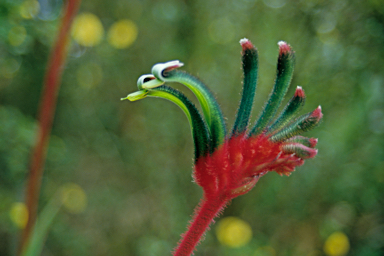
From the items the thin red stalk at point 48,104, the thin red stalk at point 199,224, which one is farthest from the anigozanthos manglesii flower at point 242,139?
the thin red stalk at point 48,104

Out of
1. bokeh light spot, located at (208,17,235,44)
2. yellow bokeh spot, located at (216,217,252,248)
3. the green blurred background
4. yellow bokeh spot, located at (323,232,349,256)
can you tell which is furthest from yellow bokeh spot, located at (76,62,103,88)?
yellow bokeh spot, located at (323,232,349,256)

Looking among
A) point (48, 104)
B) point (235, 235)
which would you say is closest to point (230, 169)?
point (48, 104)


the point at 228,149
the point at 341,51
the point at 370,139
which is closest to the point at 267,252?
the point at 370,139

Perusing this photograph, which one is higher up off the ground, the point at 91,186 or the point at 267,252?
the point at 91,186

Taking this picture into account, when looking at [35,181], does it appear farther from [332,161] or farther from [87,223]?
[332,161]

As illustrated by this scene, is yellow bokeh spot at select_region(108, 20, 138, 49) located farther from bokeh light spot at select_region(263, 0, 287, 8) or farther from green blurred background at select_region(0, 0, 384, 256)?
bokeh light spot at select_region(263, 0, 287, 8)

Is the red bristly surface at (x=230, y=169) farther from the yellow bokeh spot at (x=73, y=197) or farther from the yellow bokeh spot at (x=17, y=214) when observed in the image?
the yellow bokeh spot at (x=73, y=197)

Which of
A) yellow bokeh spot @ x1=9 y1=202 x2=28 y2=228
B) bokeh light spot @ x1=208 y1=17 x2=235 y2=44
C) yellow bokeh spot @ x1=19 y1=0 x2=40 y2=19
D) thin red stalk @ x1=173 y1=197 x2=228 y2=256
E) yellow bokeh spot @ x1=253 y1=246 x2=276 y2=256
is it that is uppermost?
yellow bokeh spot @ x1=19 y1=0 x2=40 y2=19

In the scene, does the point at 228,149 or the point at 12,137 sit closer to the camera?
the point at 228,149
